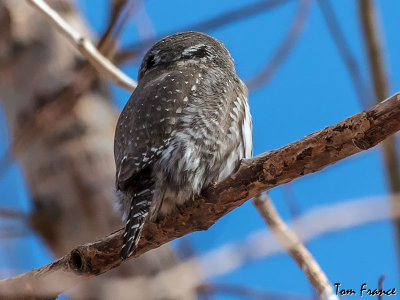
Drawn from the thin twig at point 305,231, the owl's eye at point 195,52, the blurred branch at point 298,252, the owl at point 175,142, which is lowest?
the thin twig at point 305,231

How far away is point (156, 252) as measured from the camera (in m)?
4.70

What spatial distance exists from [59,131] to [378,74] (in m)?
2.96

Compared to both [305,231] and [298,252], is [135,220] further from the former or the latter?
[305,231]

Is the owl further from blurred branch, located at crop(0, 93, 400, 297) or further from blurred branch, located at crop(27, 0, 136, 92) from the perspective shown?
blurred branch, located at crop(27, 0, 136, 92)

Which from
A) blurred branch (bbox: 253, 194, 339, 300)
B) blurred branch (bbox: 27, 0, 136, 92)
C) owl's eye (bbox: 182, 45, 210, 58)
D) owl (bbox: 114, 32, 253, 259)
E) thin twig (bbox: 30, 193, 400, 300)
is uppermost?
owl's eye (bbox: 182, 45, 210, 58)

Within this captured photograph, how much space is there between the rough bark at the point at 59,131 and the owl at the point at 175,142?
138 centimetres

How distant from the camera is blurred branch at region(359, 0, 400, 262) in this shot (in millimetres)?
2631

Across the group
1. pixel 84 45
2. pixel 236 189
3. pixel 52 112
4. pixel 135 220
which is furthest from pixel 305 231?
pixel 52 112

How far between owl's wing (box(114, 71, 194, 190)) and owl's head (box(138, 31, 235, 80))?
0.44m

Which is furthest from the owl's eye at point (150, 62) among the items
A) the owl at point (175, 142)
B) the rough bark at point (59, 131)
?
the rough bark at point (59, 131)

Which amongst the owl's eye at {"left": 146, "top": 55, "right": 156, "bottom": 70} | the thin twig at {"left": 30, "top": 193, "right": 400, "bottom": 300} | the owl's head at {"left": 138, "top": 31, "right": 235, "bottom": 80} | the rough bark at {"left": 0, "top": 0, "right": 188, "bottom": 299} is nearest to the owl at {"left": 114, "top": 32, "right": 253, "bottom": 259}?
the owl's head at {"left": 138, "top": 31, "right": 235, "bottom": 80}

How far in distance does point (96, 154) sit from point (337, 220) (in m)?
3.47

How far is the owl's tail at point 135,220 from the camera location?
9.23ft

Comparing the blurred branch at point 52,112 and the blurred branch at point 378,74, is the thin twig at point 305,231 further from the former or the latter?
the blurred branch at point 52,112
